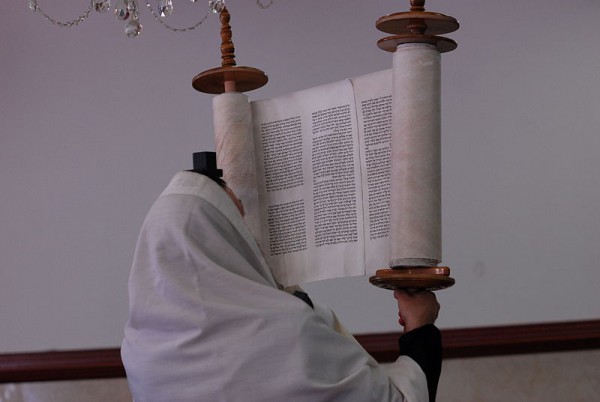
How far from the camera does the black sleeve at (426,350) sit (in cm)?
256

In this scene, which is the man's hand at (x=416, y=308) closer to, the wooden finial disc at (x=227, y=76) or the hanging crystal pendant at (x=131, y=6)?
the wooden finial disc at (x=227, y=76)

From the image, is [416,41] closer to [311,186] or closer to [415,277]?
[311,186]

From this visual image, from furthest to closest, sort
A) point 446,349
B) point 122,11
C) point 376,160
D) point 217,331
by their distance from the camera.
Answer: point 446,349
point 122,11
point 376,160
point 217,331

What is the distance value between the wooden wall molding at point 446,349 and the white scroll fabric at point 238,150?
176 centimetres

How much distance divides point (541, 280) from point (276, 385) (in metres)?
2.54

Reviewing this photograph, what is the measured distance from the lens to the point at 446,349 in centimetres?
442

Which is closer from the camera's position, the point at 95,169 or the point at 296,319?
the point at 296,319

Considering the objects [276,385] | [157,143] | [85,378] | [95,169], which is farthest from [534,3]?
[276,385]

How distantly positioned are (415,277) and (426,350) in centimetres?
19

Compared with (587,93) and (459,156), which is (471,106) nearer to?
(459,156)

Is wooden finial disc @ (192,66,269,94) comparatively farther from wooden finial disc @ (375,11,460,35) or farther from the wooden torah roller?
the wooden torah roller

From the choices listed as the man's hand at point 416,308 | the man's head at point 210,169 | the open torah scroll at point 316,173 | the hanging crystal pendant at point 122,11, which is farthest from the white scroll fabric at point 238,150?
the man's hand at point 416,308

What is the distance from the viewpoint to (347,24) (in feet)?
15.3

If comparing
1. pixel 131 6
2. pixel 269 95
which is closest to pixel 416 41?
pixel 131 6
